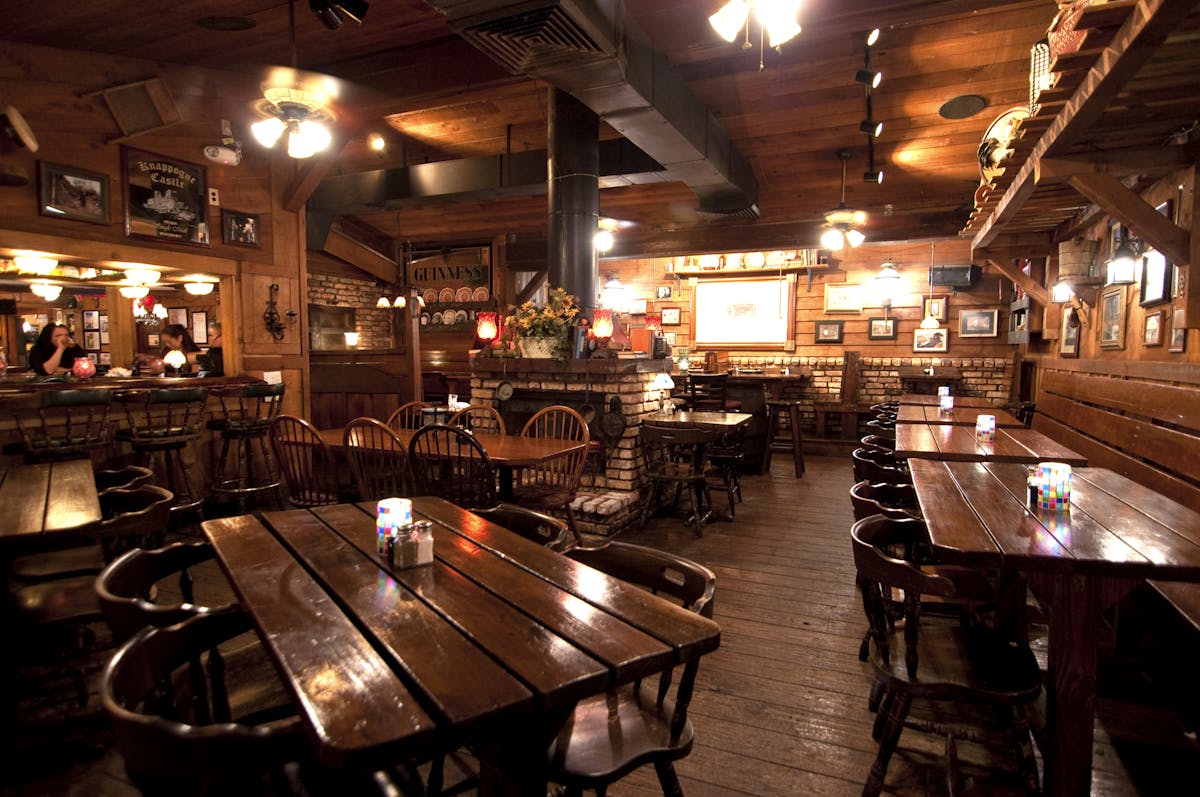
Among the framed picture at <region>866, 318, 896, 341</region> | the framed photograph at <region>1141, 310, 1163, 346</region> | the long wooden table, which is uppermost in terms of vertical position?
the framed picture at <region>866, 318, 896, 341</region>

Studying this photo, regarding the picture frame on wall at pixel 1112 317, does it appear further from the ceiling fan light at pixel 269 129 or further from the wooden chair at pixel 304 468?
the ceiling fan light at pixel 269 129

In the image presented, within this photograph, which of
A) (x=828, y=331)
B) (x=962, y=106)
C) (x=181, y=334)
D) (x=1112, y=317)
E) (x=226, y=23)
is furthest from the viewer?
(x=828, y=331)

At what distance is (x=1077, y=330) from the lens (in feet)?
18.1

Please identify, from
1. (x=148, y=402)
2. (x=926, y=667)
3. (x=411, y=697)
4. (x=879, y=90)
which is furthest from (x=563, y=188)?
(x=411, y=697)

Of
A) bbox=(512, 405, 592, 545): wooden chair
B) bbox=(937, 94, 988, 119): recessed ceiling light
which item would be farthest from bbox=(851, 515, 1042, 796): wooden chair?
bbox=(937, 94, 988, 119): recessed ceiling light

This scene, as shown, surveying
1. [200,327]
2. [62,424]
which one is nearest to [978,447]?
[62,424]

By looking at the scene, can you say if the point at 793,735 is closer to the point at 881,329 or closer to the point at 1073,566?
the point at 1073,566

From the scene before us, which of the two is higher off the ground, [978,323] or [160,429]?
[978,323]

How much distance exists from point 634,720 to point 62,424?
15.0 ft

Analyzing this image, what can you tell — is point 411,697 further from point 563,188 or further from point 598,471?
point 563,188

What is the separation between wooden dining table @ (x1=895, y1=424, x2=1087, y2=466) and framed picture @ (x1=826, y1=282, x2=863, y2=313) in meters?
5.63

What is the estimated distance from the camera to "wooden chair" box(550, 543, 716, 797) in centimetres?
133

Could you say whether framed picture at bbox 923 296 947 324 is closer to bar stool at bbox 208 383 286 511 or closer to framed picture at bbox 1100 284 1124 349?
framed picture at bbox 1100 284 1124 349

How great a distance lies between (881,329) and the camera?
9266mm
